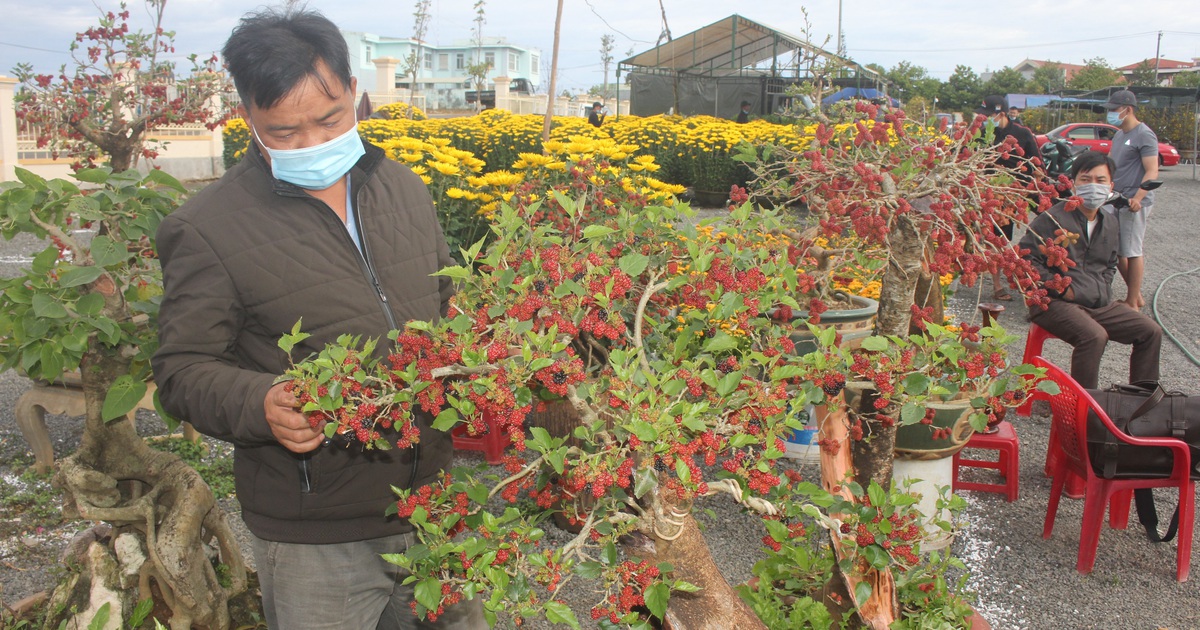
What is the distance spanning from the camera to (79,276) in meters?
1.94

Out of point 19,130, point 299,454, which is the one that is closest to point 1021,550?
point 299,454

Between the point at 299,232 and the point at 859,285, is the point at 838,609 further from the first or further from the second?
the point at 859,285

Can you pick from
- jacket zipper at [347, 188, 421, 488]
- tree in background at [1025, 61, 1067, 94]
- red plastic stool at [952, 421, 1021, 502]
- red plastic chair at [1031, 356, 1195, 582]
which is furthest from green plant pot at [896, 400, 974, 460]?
tree in background at [1025, 61, 1067, 94]

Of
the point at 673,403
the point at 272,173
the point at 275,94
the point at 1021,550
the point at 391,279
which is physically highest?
the point at 275,94

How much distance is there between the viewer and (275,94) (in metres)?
1.55

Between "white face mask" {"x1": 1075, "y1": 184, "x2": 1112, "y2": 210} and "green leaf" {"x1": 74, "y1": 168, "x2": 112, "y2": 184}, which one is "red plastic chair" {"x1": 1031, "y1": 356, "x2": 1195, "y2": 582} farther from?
"green leaf" {"x1": 74, "y1": 168, "x2": 112, "y2": 184}

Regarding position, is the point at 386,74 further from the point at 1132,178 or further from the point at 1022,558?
the point at 1022,558

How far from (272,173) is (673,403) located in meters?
0.90

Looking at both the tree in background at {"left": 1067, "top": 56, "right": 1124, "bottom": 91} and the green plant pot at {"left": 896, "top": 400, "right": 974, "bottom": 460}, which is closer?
the green plant pot at {"left": 896, "top": 400, "right": 974, "bottom": 460}

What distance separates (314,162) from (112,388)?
91cm

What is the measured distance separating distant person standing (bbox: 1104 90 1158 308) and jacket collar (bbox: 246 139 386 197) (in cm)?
624

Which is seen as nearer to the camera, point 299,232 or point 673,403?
point 673,403

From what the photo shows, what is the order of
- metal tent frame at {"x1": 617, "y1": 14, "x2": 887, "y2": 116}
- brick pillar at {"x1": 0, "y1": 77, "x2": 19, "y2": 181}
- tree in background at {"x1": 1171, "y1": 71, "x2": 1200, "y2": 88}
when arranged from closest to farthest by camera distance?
brick pillar at {"x1": 0, "y1": 77, "x2": 19, "y2": 181}
metal tent frame at {"x1": 617, "y1": 14, "x2": 887, "y2": 116}
tree in background at {"x1": 1171, "y1": 71, "x2": 1200, "y2": 88}

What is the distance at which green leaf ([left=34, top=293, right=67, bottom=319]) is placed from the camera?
6.40 ft
